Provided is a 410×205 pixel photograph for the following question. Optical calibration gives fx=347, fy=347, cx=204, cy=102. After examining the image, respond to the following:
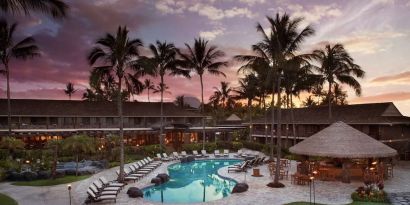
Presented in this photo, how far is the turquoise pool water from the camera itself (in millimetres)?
22891

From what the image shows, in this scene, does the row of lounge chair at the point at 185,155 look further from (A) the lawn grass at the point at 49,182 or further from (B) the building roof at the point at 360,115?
(A) the lawn grass at the point at 49,182

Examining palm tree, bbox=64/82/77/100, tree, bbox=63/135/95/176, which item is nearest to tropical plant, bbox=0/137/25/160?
tree, bbox=63/135/95/176

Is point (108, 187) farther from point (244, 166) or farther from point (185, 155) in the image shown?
point (185, 155)

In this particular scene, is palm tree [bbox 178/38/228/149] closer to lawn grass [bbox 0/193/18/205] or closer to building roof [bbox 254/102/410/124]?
building roof [bbox 254/102/410/124]

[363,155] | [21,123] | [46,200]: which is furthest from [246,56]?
[21,123]

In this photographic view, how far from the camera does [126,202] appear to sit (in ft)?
62.2

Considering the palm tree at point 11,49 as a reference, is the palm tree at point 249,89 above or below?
below

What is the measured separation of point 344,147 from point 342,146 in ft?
0.53

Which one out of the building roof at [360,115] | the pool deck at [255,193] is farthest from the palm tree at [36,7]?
the building roof at [360,115]

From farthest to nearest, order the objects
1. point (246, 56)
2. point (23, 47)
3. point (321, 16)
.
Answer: point (23, 47) → point (321, 16) → point (246, 56)

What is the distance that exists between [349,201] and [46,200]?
1666cm

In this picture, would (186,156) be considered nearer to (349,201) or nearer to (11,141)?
(11,141)

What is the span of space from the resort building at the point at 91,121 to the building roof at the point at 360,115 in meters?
15.8

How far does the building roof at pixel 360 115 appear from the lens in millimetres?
36625
